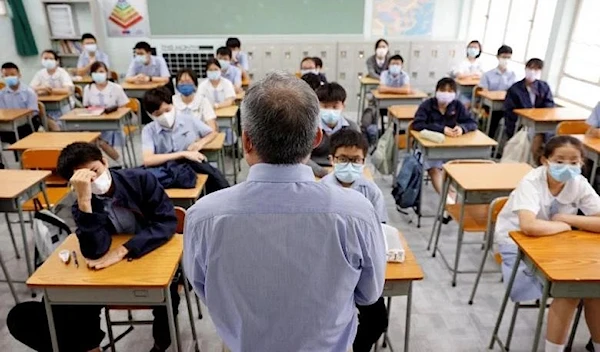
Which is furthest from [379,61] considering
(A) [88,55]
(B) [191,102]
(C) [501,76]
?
(A) [88,55]

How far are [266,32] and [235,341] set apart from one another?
7.97 meters

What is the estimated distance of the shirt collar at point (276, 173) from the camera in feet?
3.48

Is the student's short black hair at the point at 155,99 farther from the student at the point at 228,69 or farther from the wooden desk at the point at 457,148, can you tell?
the student at the point at 228,69

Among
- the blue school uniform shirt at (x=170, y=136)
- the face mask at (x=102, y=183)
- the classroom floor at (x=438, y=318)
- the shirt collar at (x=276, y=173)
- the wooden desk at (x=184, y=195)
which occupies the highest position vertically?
the shirt collar at (x=276, y=173)

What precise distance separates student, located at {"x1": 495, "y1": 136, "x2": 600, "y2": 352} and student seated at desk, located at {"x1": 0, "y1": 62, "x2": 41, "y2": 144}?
523cm

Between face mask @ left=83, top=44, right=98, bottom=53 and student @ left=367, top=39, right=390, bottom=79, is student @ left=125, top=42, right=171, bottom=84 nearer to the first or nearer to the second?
face mask @ left=83, top=44, right=98, bottom=53

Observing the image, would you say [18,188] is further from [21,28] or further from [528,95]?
[21,28]

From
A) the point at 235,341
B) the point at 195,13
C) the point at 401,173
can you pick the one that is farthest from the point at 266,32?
the point at 235,341

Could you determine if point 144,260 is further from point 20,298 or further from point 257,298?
point 20,298

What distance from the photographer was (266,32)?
850 centimetres

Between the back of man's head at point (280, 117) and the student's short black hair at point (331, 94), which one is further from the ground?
the back of man's head at point (280, 117)

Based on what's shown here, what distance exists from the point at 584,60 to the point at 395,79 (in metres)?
2.32

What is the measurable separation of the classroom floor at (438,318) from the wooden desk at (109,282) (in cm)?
76

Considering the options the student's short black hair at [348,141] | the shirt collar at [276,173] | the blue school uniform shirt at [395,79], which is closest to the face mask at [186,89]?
the student's short black hair at [348,141]
